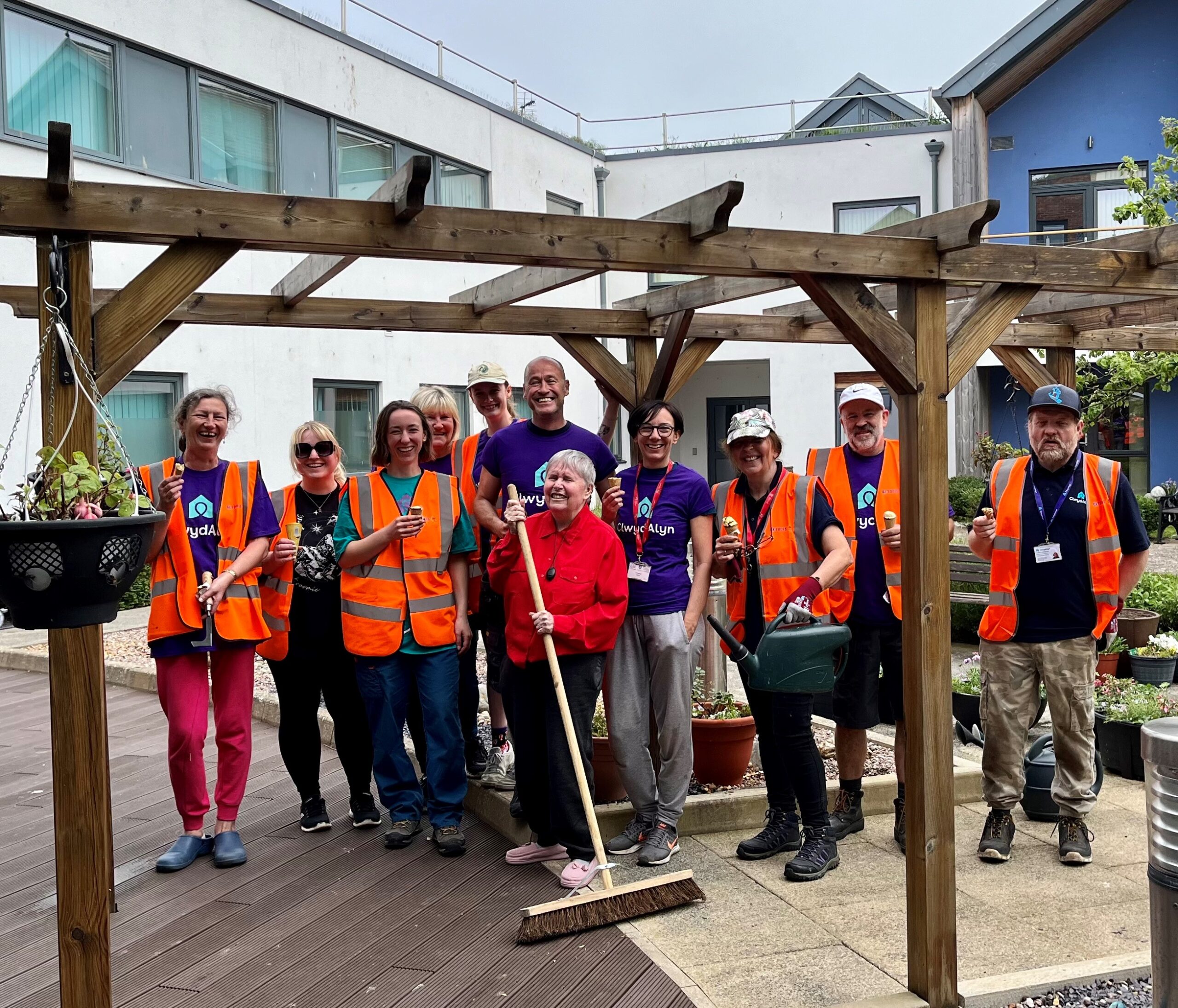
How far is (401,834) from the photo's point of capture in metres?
5.31

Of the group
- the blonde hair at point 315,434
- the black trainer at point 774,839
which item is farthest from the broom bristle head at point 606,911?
the blonde hair at point 315,434

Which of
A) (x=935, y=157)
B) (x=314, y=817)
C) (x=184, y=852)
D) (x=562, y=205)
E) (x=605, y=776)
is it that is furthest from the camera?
(x=562, y=205)

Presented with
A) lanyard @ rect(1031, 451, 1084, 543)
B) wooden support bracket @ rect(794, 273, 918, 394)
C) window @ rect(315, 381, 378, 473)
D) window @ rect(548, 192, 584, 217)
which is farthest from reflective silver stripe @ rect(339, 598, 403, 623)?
window @ rect(548, 192, 584, 217)

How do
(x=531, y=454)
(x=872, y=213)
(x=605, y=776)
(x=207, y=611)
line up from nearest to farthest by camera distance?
(x=207, y=611) → (x=531, y=454) → (x=605, y=776) → (x=872, y=213)

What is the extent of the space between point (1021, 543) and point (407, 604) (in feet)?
8.75

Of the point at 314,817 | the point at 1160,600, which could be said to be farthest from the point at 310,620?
the point at 1160,600

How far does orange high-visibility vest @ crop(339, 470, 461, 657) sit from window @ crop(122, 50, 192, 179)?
8.64 m

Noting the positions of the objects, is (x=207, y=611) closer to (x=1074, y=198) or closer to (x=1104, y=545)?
(x=1104, y=545)

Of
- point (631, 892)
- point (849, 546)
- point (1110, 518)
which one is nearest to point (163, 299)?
point (631, 892)

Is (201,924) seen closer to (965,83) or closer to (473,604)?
(473,604)

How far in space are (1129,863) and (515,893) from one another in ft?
8.38

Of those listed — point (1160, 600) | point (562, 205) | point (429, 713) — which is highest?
point (562, 205)

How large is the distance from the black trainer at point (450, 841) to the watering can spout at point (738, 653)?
1500mm

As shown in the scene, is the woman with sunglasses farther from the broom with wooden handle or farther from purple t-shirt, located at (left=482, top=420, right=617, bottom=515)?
the broom with wooden handle
